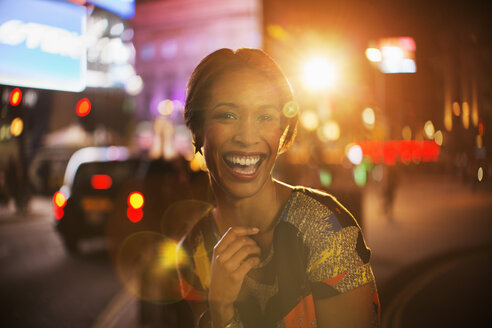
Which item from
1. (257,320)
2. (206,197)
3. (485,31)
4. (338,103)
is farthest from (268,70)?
(338,103)

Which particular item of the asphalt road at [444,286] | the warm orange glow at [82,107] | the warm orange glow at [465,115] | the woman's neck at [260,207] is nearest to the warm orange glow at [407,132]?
the asphalt road at [444,286]

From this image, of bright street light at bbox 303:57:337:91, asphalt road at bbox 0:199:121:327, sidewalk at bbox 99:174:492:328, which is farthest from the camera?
asphalt road at bbox 0:199:121:327

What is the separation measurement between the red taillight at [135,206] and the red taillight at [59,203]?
53.5 inches

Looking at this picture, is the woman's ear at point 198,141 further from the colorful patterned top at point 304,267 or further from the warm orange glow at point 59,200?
the warm orange glow at point 59,200

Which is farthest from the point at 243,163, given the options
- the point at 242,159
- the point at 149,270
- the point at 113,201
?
the point at 113,201

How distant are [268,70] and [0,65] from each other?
3.93ft

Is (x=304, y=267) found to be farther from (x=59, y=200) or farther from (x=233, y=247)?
(x=59, y=200)

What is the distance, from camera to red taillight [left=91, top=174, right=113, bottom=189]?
26.4 feet

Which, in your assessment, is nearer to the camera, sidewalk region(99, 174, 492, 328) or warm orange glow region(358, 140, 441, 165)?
warm orange glow region(358, 140, 441, 165)

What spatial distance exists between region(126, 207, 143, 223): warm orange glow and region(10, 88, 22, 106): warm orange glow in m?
5.62

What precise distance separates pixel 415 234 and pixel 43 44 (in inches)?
345

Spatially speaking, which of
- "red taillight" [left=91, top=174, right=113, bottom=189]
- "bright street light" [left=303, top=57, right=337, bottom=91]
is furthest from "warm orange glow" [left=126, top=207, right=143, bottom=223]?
"bright street light" [left=303, top=57, right=337, bottom=91]

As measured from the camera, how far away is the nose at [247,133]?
1398mm

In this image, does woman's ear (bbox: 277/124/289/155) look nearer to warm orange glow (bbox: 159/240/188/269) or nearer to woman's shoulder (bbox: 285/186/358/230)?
woman's shoulder (bbox: 285/186/358/230)
